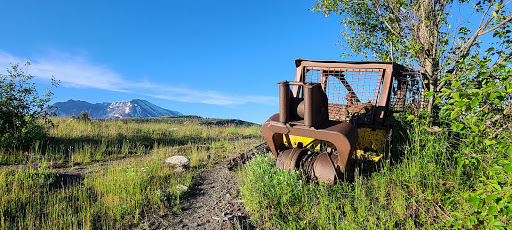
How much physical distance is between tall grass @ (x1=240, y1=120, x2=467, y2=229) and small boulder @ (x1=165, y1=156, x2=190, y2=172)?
2778mm

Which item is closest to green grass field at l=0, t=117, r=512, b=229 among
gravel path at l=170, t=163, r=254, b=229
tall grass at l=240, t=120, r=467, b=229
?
tall grass at l=240, t=120, r=467, b=229

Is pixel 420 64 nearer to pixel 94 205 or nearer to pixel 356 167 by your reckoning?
pixel 356 167

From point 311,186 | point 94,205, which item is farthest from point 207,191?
point 311,186

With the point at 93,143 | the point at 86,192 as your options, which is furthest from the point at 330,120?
the point at 93,143

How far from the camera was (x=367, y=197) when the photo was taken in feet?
13.4

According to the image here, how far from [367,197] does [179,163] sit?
4.87 meters

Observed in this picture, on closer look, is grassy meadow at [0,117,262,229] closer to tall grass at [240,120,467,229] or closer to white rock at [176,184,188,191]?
white rock at [176,184,188,191]

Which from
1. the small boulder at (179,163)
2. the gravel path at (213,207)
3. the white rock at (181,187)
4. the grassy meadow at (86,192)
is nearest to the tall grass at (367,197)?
the gravel path at (213,207)

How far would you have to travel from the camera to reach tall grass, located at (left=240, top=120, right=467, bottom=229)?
354 centimetres

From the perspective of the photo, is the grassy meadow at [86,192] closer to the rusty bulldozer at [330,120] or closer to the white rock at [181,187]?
the white rock at [181,187]

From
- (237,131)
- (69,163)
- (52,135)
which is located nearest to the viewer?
(69,163)

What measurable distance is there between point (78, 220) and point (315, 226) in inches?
140

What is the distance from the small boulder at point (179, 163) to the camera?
7185 millimetres

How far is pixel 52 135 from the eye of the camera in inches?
460
